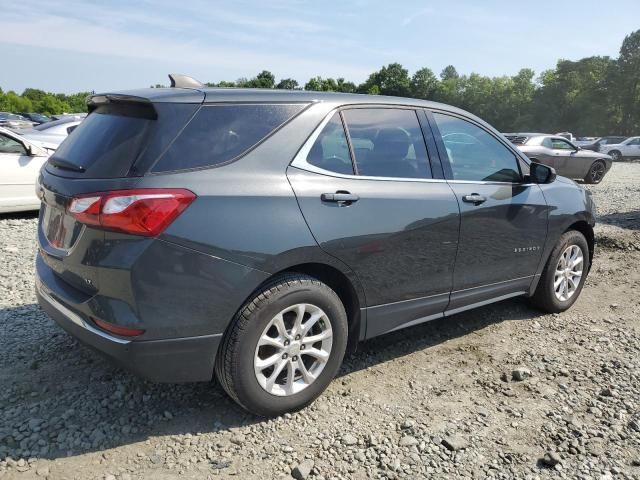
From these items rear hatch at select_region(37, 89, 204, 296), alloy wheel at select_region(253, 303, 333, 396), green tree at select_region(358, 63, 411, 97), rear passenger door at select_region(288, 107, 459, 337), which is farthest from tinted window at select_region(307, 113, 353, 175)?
green tree at select_region(358, 63, 411, 97)

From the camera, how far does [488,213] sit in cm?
368

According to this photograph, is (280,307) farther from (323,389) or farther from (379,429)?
(379,429)

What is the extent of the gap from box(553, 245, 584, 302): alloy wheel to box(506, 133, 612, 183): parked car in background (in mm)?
10784

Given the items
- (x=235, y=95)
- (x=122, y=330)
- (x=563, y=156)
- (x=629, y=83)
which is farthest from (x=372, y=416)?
(x=629, y=83)

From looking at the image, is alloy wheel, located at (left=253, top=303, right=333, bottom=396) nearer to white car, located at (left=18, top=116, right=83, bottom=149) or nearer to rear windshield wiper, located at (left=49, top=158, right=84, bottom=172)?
rear windshield wiper, located at (left=49, top=158, right=84, bottom=172)

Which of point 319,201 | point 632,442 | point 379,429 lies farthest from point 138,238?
point 632,442

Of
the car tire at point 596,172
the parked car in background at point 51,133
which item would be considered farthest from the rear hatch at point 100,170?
the car tire at point 596,172

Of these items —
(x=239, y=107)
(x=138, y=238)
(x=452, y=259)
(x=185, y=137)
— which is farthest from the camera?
(x=452, y=259)

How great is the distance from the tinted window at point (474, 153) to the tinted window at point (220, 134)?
4.33 feet

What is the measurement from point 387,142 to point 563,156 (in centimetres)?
1365

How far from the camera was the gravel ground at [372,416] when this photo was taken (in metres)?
2.51

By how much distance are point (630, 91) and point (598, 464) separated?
64.1 m

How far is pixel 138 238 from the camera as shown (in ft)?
7.65

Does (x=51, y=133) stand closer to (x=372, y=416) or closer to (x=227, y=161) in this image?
(x=227, y=161)
